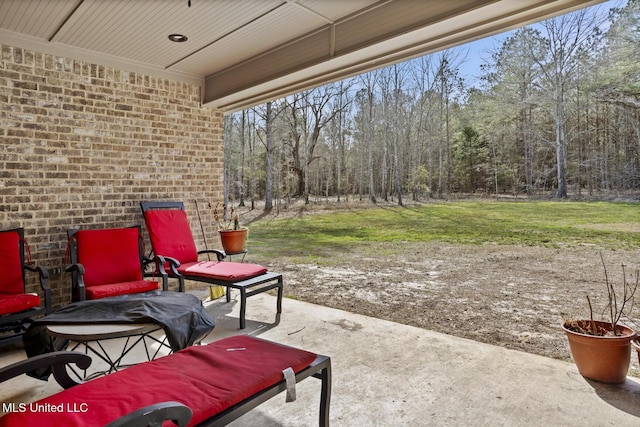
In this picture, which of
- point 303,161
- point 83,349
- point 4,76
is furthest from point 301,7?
point 303,161

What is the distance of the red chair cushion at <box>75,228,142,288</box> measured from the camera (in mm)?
3262

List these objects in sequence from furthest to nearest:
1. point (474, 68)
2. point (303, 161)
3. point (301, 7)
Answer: point (303, 161) → point (474, 68) → point (301, 7)

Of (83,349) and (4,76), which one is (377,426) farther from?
(4,76)

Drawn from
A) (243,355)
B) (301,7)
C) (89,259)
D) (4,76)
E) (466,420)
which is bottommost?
(466,420)

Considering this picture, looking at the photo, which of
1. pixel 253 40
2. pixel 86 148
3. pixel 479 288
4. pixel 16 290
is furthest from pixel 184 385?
pixel 479 288

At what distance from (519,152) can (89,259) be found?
423 centimetres

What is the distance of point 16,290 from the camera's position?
3008mm

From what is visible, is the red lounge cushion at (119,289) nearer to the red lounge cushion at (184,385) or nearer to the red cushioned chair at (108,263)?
the red cushioned chair at (108,263)

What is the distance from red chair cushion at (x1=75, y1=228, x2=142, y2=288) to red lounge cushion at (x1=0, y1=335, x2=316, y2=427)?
78.6 inches

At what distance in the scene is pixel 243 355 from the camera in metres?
1.70

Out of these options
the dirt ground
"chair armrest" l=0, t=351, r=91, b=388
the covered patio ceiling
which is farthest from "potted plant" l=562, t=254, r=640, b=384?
"chair armrest" l=0, t=351, r=91, b=388

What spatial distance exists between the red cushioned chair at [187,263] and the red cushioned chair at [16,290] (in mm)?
997

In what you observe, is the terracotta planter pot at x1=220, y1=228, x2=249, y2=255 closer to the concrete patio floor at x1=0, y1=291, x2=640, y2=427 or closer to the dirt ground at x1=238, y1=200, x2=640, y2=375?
the dirt ground at x1=238, y1=200, x2=640, y2=375

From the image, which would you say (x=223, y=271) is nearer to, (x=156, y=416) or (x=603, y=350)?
(x=156, y=416)
